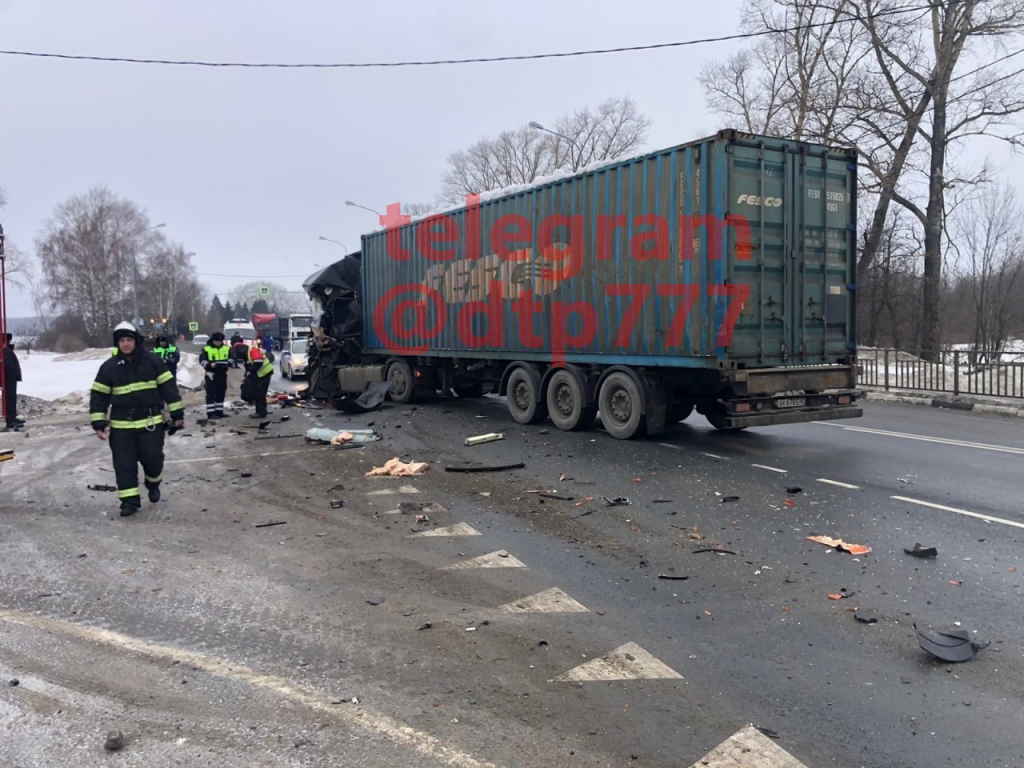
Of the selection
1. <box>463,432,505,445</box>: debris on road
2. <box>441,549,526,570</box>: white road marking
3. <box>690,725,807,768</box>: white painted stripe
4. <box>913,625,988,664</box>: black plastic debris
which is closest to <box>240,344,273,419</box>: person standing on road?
<box>463,432,505,445</box>: debris on road

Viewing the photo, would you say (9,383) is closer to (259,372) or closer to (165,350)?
(165,350)

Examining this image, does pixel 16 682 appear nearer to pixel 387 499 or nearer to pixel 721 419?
pixel 387 499

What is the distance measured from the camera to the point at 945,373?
51.9 feet

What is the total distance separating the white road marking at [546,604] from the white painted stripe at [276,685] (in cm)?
132

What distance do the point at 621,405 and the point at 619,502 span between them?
3.26 metres

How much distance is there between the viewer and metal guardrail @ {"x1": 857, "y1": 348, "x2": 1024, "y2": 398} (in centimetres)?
1467

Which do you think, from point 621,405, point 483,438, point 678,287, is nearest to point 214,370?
point 483,438

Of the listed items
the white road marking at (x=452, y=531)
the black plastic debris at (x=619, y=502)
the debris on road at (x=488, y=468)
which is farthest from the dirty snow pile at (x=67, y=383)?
the black plastic debris at (x=619, y=502)

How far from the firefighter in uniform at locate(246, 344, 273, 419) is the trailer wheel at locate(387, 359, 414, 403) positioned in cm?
255

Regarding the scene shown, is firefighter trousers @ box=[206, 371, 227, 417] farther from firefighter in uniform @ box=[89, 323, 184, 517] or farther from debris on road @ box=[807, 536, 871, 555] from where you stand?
debris on road @ box=[807, 536, 871, 555]

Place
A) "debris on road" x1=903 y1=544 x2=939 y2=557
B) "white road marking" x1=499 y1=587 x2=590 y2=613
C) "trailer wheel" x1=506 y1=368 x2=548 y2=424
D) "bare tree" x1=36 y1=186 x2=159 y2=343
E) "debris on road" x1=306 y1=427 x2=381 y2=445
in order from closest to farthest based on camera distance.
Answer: "white road marking" x1=499 y1=587 x2=590 y2=613
"debris on road" x1=903 y1=544 x2=939 y2=557
"debris on road" x1=306 y1=427 x2=381 y2=445
"trailer wheel" x1=506 y1=368 x2=548 y2=424
"bare tree" x1=36 y1=186 x2=159 y2=343

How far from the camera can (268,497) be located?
7.16 m

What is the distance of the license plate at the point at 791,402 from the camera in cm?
880

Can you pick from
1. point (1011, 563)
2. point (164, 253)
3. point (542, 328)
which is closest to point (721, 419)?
point (542, 328)
